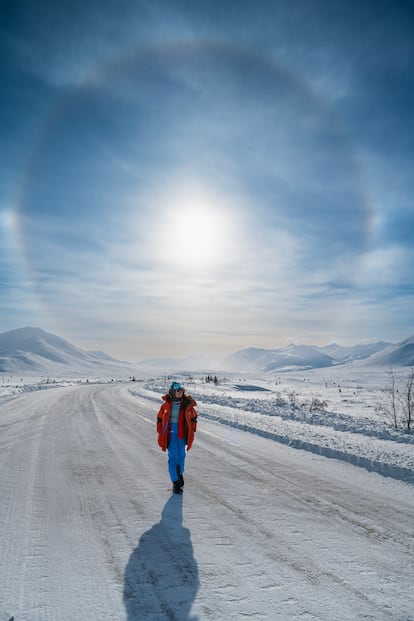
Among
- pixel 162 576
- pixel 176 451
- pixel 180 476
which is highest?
pixel 176 451

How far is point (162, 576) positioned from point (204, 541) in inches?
32.1

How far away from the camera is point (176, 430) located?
610 cm

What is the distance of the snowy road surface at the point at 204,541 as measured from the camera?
311 centimetres

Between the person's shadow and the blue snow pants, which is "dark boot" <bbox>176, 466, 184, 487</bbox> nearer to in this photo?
the blue snow pants

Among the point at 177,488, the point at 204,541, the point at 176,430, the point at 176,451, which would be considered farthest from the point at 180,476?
the point at 204,541

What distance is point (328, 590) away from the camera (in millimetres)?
3279

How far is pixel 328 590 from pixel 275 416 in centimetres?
1183

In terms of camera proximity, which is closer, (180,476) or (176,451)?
(180,476)

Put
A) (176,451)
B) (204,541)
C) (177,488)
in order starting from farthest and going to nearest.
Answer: (176,451) < (177,488) < (204,541)

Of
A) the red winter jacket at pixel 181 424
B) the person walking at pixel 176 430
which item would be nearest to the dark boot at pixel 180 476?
the person walking at pixel 176 430


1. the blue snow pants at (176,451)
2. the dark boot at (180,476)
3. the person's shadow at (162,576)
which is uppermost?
the blue snow pants at (176,451)

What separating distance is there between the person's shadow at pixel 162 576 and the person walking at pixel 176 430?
1354 millimetres

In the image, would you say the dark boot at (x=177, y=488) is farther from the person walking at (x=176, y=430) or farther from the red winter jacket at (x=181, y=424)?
the red winter jacket at (x=181, y=424)

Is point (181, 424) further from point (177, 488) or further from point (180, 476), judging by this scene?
point (177, 488)
